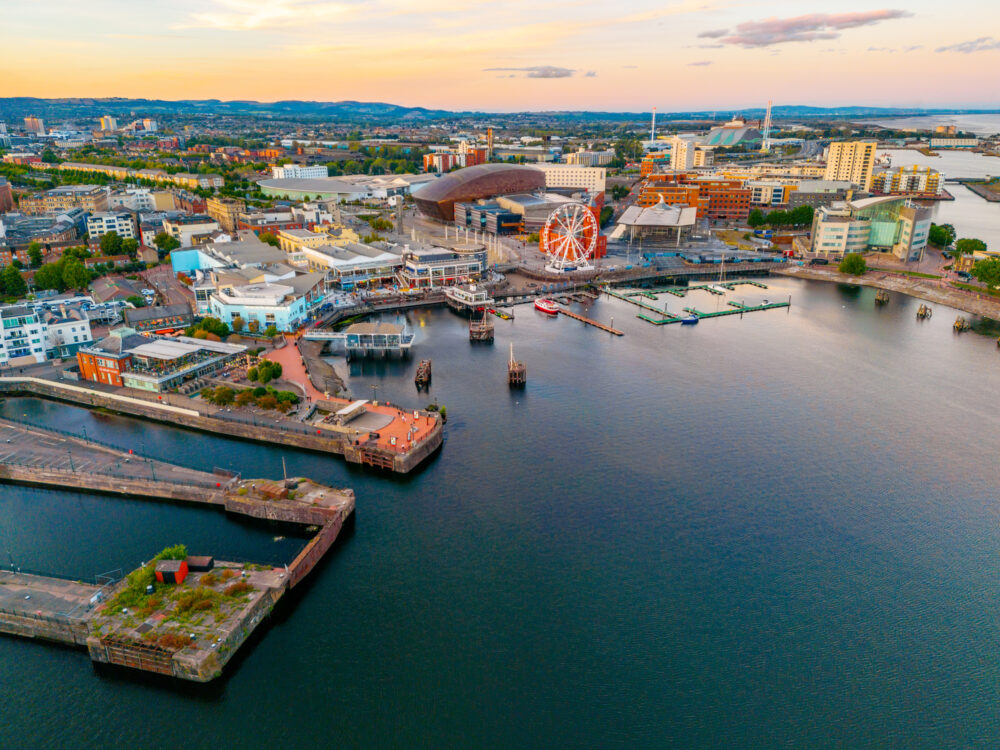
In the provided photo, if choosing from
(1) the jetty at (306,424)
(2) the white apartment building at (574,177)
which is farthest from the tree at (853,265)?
(2) the white apartment building at (574,177)

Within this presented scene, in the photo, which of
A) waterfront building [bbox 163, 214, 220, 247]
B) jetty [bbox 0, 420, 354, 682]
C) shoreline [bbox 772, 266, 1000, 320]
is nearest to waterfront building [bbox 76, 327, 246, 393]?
jetty [bbox 0, 420, 354, 682]

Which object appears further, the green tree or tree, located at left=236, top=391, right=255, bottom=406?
the green tree

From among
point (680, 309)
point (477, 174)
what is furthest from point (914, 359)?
point (477, 174)

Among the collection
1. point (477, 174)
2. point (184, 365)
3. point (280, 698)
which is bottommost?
point (280, 698)

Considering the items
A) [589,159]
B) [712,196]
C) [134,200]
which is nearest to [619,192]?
[712,196]

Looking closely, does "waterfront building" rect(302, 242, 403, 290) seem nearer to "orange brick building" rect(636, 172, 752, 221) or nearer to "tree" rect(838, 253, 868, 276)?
"orange brick building" rect(636, 172, 752, 221)

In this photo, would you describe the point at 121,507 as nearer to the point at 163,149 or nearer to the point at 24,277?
the point at 24,277
